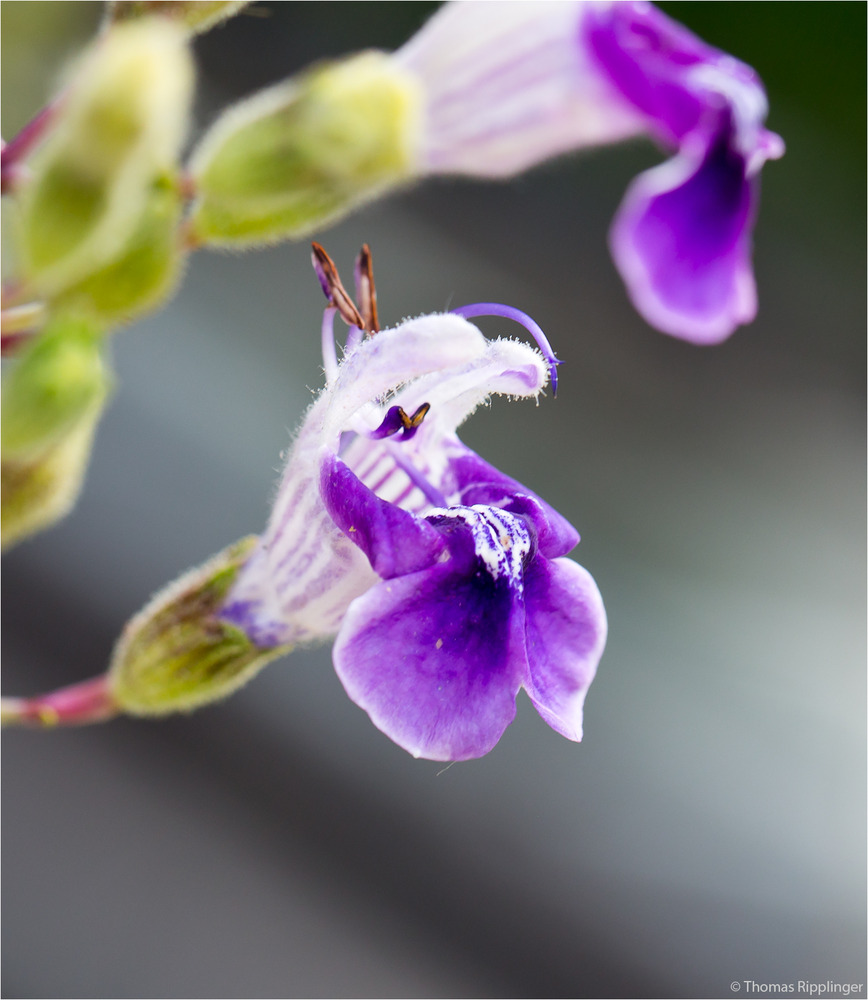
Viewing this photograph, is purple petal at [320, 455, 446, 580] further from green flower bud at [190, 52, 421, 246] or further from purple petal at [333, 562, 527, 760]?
green flower bud at [190, 52, 421, 246]

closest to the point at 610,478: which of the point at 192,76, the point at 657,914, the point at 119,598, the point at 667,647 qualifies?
the point at 667,647

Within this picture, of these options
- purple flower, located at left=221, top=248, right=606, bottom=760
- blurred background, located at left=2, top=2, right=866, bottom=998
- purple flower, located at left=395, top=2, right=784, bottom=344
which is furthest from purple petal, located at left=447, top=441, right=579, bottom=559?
blurred background, located at left=2, top=2, right=866, bottom=998

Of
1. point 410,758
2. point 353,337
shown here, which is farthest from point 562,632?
point 410,758

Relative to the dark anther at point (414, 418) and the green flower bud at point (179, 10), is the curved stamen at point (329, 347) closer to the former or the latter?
the dark anther at point (414, 418)

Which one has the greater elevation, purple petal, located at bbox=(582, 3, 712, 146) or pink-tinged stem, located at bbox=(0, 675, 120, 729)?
purple petal, located at bbox=(582, 3, 712, 146)

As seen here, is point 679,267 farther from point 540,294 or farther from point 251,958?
point 540,294
